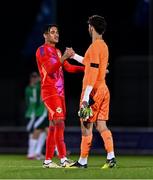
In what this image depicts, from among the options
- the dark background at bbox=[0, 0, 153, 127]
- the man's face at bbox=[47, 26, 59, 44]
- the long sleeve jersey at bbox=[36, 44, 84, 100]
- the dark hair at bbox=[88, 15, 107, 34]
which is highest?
→ the dark hair at bbox=[88, 15, 107, 34]

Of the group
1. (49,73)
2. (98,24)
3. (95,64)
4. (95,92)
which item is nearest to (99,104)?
(95,92)

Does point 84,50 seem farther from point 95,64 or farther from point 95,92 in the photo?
point 95,64

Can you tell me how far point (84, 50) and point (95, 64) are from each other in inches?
847

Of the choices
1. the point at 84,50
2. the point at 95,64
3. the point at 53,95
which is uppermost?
the point at 95,64

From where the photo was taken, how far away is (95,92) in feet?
41.2

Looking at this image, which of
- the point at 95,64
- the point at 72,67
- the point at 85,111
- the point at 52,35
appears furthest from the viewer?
the point at 72,67

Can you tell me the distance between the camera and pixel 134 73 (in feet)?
99.0

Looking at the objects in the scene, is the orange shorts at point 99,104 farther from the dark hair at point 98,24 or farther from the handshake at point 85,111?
the dark hair at point 98,24

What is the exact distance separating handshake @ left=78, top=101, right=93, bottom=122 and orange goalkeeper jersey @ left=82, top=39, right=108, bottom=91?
11.3 inches

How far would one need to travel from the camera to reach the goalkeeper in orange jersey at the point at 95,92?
12.3m

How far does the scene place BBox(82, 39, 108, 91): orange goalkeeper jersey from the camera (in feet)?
40.3

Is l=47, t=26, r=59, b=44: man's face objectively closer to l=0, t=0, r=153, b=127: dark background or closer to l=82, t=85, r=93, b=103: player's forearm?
l=82, t=85, r=93, b=103: player's forearm

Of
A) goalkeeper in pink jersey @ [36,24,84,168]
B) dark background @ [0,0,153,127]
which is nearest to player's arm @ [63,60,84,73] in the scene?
goalkeeper in pink jersey @ [36,24,84,168]

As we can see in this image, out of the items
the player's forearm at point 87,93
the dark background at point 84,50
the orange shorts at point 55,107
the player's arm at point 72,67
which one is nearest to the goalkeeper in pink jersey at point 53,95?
the orange shorts at point 55,107
